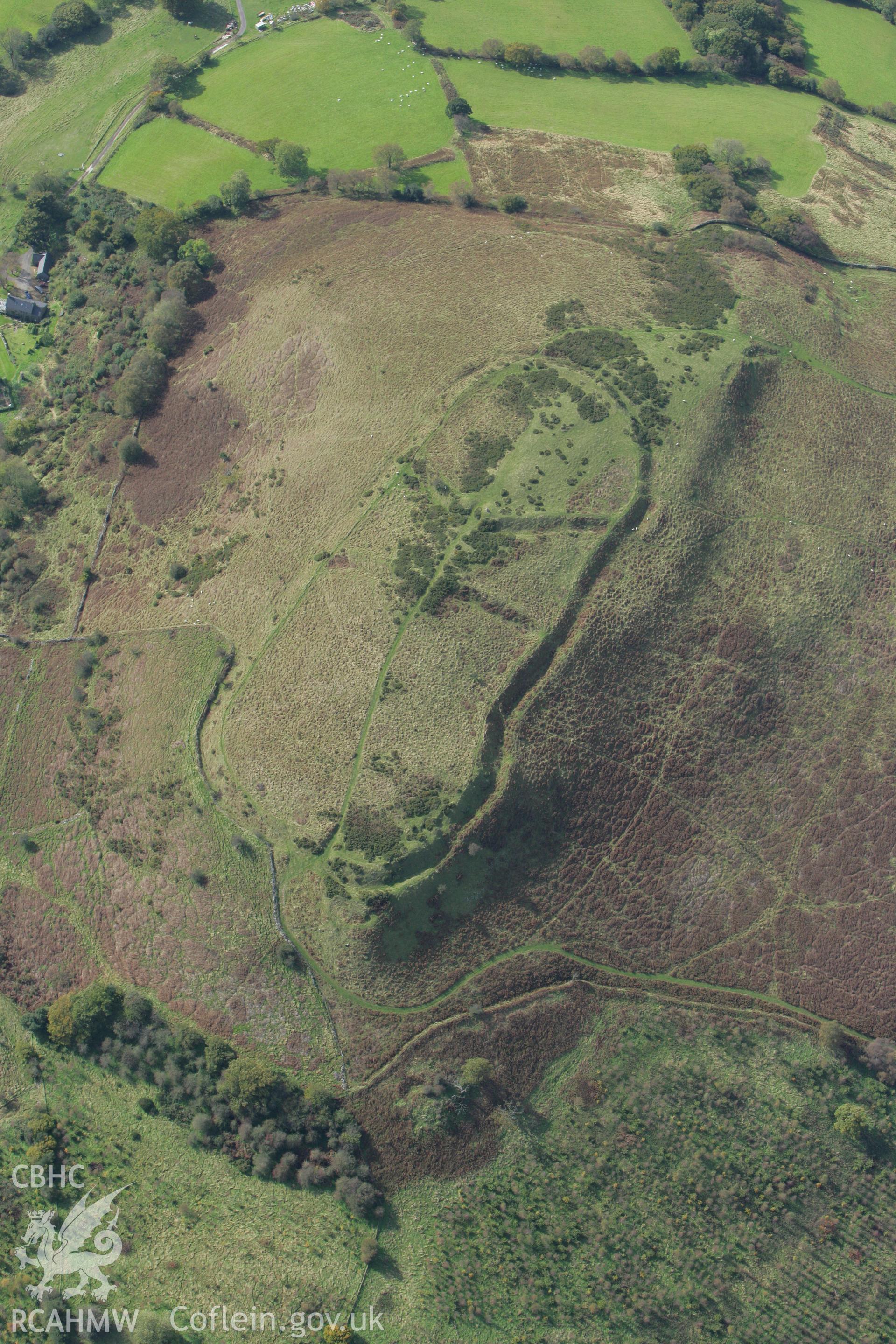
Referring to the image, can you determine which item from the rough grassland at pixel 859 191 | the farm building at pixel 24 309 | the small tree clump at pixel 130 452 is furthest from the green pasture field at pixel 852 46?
the farm building at pixel 24 309

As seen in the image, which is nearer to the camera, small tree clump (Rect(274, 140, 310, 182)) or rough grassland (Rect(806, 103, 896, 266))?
rough grassland (Rect(806, 103, 896, 266))

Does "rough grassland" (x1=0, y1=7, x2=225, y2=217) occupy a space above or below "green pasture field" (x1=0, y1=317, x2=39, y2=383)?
above

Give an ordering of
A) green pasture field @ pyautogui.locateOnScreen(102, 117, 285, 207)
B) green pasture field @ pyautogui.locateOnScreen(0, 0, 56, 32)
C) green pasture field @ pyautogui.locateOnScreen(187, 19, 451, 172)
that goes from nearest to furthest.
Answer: green pasture field @ pyautogui.locateOnScreen(102, 117, 285, 207), green pasture field @ pyautogui.locateOnScreen(187, 19, 451, 172), green pasture field @ pyautogui.locateOnScreen(0, 0, 56, 32)

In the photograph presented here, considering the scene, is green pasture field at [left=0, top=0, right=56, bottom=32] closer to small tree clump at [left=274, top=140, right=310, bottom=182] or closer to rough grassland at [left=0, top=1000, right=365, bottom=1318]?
small tree clump at [left=274, top=140, right=310, bottom=182]

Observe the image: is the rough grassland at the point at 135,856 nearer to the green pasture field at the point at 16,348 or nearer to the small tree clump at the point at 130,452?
the small tree clump at the point at 130,452

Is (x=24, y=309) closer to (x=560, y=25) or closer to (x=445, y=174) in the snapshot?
(x=445, y=174)


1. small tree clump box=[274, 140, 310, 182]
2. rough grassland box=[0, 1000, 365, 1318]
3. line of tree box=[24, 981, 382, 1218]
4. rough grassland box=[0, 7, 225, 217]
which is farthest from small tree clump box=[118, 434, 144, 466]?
rough grassland box=[0, 1000, 365, 1318]

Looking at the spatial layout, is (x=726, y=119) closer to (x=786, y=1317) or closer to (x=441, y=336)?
(x=441, y=336)
